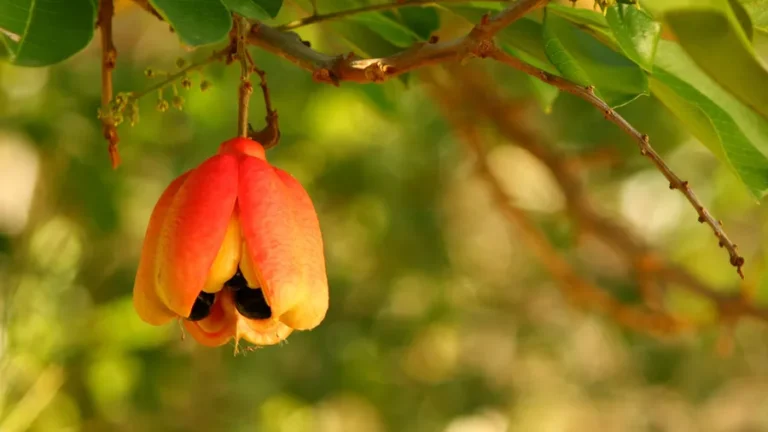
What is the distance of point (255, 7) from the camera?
1.20 feet

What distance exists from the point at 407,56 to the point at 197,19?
0.28 feet

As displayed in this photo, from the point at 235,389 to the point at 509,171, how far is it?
2.62 feet

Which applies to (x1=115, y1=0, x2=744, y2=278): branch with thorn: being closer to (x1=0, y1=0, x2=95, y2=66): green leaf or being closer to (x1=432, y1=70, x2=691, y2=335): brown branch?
(x1=0, y1=0, x2=95, y2=66): green leaf

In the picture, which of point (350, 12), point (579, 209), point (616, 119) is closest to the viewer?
point (616, 119)

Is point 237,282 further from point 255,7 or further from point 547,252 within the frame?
point 547,252

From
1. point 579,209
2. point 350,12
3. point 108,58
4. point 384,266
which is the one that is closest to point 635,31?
point 350,12

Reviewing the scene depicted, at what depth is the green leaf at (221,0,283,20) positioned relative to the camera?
355mm

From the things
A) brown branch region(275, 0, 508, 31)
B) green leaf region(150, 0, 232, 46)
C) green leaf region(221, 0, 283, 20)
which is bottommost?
brown branch region(275, 0, 508, 31)

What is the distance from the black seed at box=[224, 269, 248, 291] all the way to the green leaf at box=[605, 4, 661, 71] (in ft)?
0.60

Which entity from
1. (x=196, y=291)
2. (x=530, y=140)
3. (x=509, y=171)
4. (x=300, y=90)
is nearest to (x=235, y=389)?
(x=300, y=90)

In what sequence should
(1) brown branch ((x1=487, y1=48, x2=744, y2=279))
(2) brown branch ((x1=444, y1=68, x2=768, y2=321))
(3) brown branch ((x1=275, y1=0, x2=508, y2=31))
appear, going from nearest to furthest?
(1) brown branch ((x1=487, y1=48, x2=744, y2=279)) → (3) brown branch ((x1=275, y1=0, x2=508, y2=31)) → (2) brown branch ((x1=444, y1=68, x2=768, y2=321))

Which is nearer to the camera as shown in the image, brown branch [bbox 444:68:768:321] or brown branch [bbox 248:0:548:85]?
brown branch [bbox 248:0:548:85]

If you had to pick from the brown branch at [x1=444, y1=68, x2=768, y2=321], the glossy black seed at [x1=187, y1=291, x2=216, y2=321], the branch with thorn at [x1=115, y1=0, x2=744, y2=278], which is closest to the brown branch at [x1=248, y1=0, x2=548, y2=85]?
the branch with thorn at [x1=115, y1=0, x2=744, y2=278]

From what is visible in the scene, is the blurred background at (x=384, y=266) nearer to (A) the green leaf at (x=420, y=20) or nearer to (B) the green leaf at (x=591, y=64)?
(A) the green leaf at (x=420, y=20)
